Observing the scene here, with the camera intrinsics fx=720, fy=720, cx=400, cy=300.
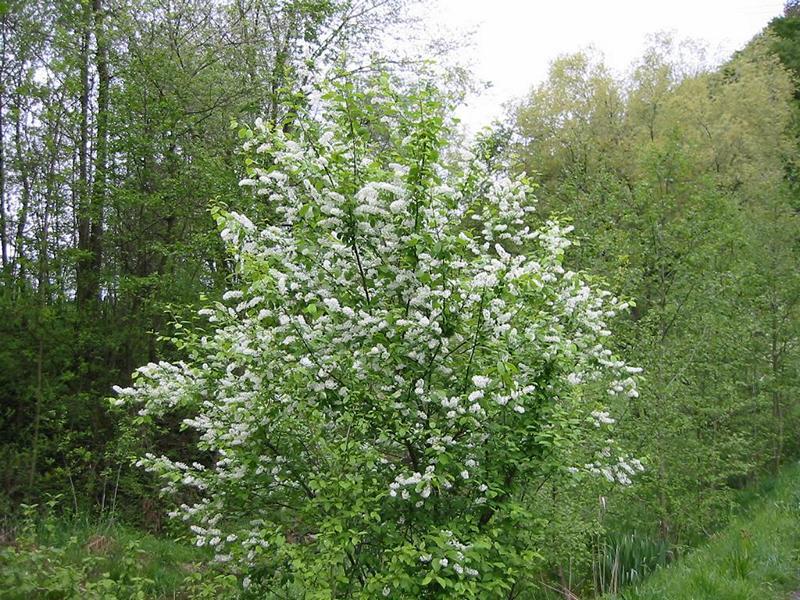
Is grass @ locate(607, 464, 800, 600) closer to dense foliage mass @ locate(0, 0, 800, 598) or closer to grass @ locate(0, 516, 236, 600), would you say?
dense foliage mass @ locate(0, 0, 800, 598)

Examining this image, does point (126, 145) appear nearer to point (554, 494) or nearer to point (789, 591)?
point (554, 494)

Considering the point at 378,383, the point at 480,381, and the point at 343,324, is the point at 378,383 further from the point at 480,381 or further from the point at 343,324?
the point at 480,381

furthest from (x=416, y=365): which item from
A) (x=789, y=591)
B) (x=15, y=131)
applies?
(x=15, y=131)

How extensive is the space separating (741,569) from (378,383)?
13.1 feet

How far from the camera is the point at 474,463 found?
4.15 meters

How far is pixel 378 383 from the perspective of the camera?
170 inches

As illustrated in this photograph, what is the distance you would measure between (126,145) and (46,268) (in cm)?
208

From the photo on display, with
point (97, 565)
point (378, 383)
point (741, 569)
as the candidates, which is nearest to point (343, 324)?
point (378, 383)

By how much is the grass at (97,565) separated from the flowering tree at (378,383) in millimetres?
685

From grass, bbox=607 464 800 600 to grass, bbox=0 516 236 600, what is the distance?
3558 millimetres

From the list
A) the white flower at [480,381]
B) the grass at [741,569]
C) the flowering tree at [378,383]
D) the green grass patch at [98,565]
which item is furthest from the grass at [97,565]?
the grass at [741,569]

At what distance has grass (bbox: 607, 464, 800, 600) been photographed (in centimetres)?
565

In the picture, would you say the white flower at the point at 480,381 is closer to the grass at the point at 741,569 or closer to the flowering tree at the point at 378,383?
the flowering tree at the point at 378,383

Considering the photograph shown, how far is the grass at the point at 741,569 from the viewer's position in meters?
5.65
